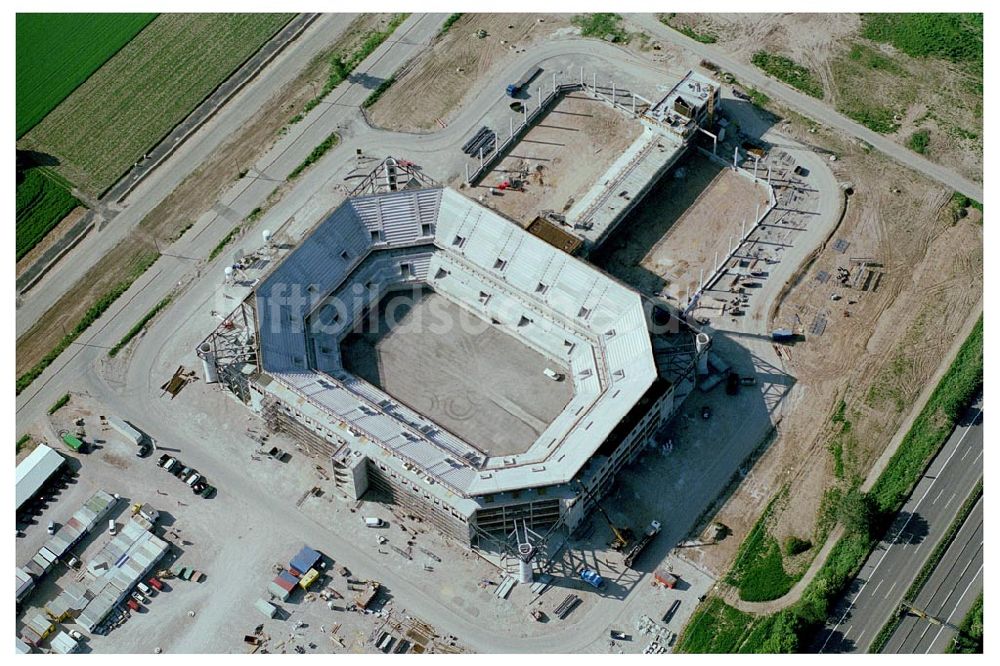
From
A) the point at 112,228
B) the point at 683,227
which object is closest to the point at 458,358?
the point at 683,227

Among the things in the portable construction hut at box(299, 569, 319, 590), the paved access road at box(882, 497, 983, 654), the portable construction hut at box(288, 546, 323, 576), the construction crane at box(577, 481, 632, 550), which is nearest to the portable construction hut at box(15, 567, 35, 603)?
the portable construction hut at box(288, 546, 323, 576)

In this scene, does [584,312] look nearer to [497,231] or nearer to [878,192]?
[497,231]

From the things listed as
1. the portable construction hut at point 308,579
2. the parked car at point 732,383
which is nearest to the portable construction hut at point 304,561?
the portable construction hut at point 308,579

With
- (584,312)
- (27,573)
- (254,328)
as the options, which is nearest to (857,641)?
(584,312)

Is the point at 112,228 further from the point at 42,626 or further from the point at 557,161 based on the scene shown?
the point at 557,161

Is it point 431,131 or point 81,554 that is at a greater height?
point 431,131

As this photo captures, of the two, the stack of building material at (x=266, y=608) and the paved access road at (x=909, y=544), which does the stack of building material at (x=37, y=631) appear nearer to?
the stack of building material at (x=266, y=608)
